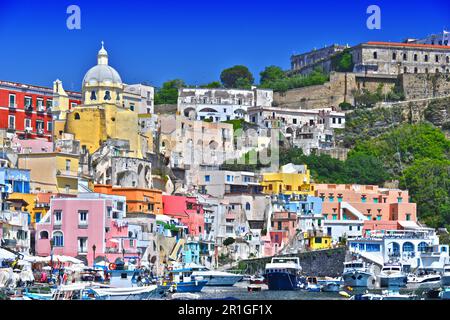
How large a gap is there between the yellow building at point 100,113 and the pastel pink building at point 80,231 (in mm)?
10169

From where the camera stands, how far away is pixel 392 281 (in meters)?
38.6

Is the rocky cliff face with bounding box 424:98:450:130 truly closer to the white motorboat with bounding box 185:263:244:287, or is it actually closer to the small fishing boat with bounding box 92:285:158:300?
the white motorboat with bounding box 185:263:244:287

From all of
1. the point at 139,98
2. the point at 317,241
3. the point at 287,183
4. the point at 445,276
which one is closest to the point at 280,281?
the point at 445,276

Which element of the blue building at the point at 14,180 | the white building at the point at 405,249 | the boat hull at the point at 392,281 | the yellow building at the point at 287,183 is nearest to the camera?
the boat hull at the point at 392,281

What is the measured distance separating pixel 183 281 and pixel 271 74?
130 ft

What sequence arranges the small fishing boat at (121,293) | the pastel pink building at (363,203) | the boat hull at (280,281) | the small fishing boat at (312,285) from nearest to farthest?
the small fishing boat at (121,293)
the boat hull at (280,281)
the small fishing boat at (312,285)
the pastel pink building at (363,203)

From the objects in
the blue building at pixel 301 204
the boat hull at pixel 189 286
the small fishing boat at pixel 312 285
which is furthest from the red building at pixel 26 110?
the boat hull at pixel 189 286

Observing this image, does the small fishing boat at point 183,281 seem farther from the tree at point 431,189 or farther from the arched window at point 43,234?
the tree at point 431,189

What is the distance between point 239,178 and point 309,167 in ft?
25.3

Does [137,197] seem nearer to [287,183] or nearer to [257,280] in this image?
[257,280]

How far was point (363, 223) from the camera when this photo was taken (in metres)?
49.4

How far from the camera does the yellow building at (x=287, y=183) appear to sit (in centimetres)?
5116
